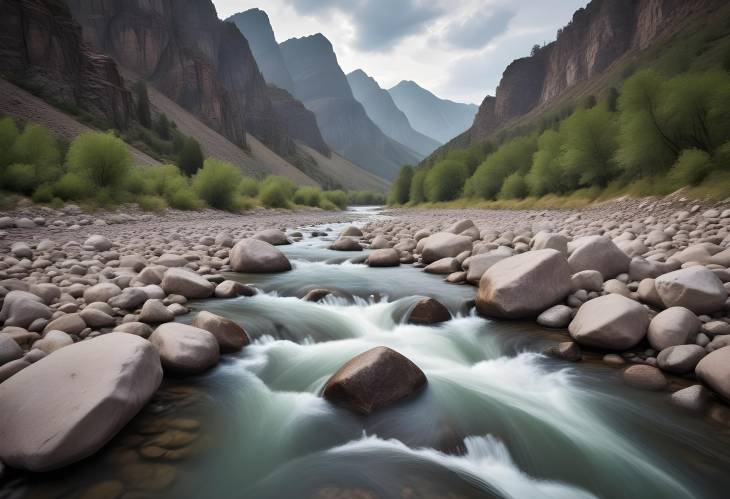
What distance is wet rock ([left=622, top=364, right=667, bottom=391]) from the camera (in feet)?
10.5

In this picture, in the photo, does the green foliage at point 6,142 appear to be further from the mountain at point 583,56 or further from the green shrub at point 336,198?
the mountain at point 583,56

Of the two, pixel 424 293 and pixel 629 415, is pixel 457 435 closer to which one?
pixel 629 415

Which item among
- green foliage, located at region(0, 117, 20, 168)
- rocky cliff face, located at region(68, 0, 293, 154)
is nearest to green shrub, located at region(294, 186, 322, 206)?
green foliage, located at region(0, 117, 20, 168)

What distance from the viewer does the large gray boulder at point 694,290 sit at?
376 centimetres

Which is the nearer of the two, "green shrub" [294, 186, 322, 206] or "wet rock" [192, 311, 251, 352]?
"wet rock" [192, 311, 251, 352]

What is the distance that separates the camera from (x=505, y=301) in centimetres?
480

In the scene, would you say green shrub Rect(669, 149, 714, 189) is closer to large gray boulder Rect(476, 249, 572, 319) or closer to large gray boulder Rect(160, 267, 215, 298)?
large gray boulder Rect(476, 249, 572, 319)

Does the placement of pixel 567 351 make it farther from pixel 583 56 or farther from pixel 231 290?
pixel 583 56

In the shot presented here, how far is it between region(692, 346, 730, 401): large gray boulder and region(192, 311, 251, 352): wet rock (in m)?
4.61

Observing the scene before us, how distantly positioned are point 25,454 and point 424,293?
16.7 ft

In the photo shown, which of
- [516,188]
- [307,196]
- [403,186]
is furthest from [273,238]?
[403,186]

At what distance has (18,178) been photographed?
14.0m

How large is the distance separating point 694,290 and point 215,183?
27489 millimetres

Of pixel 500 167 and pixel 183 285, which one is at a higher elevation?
pixel 500 167
